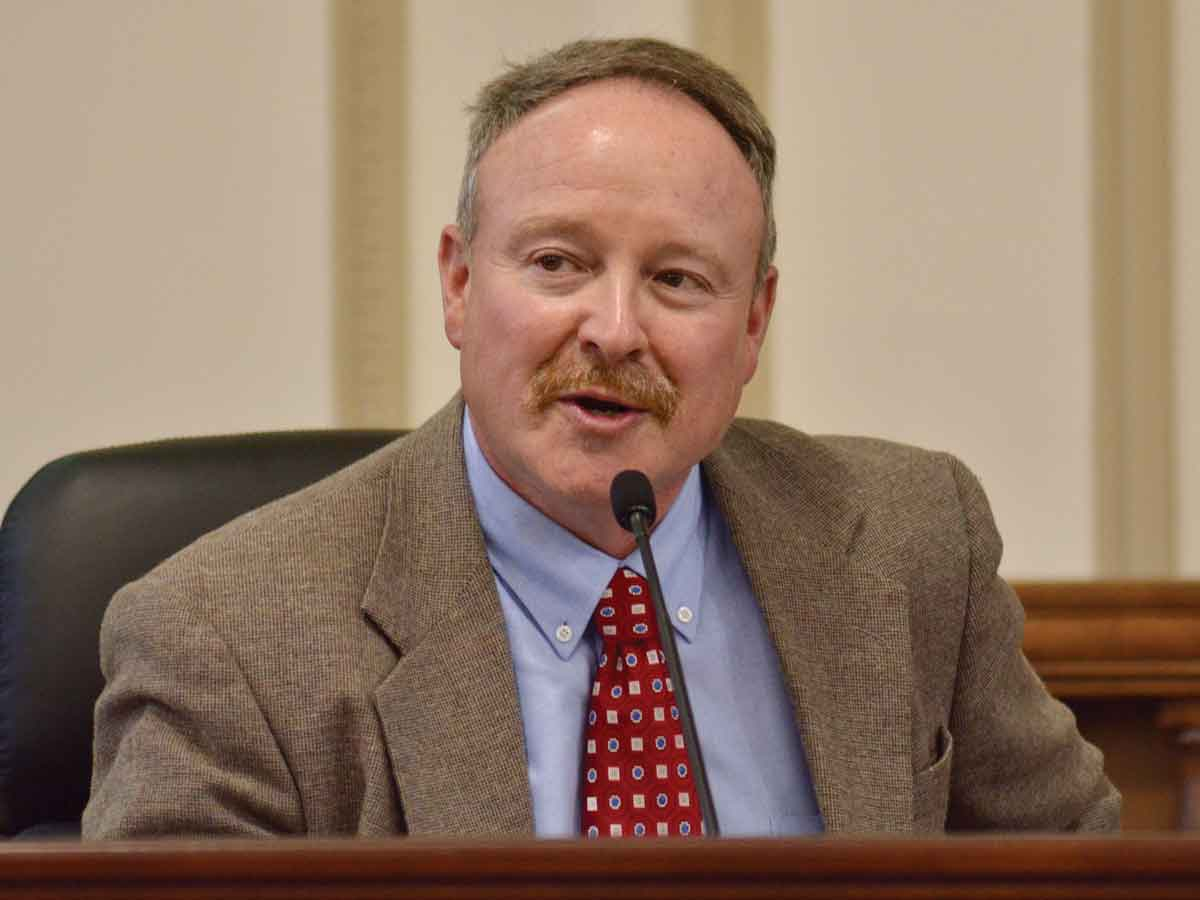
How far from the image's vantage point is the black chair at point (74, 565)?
1.65 meters

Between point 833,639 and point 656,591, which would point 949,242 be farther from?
point 656,591

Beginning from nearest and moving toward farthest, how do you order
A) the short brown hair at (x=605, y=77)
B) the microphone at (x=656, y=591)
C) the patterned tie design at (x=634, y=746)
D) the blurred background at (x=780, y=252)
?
1. the microphone at (x=656, y=591)
2. the patterned tie design at (x=634, y=746)
3. the short brown hair at (x=605, y=77)
4. the blurred background at (x=780, y=252)

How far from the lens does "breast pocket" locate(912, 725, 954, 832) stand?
1645 mm

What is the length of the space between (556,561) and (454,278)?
31 centimetres

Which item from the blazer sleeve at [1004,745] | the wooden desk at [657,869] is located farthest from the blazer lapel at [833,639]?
the wooden desk at [657,869]

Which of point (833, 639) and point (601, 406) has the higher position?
point (601, 406)

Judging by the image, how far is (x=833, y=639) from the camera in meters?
1.66

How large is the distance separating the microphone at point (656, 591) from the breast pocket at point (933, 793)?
345 millimetres

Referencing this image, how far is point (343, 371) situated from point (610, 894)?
2119mm

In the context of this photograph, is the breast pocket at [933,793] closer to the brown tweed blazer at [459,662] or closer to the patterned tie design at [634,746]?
the brown tweed blazer at [459,662]

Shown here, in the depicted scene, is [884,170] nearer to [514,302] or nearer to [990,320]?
[990,320]

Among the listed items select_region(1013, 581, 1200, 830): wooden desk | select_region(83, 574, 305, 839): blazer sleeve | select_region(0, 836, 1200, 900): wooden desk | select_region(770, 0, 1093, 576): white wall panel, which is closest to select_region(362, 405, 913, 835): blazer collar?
select_region(83, 574, 305, 839): blazer sleeve

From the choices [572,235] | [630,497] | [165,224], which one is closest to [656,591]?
[630,497]

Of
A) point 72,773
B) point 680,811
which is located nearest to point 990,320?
point 680,811
